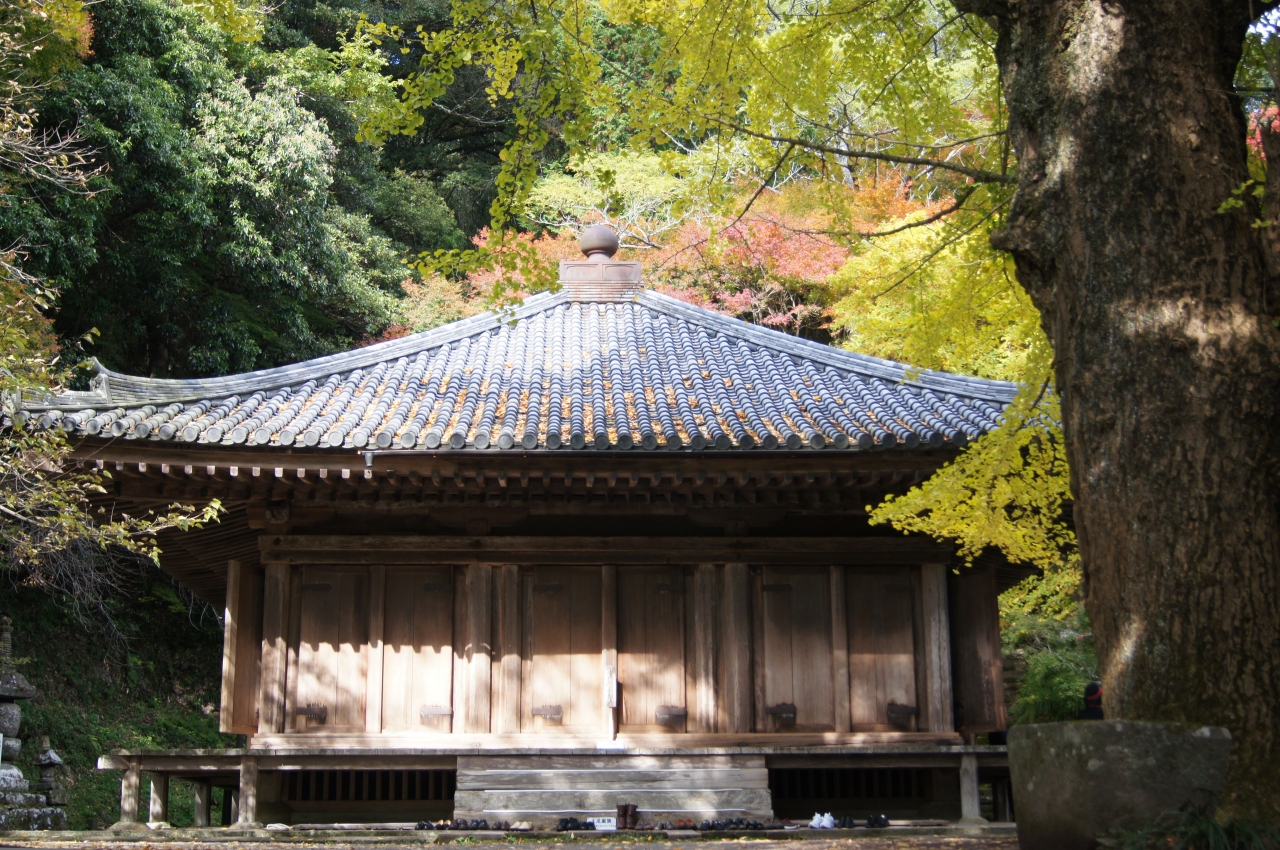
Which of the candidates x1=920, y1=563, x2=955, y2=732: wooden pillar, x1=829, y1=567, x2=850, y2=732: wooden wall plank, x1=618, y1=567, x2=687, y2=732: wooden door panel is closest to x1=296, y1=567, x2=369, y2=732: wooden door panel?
x1=618, y1=567, x2=687, y2=732: wooden door panel

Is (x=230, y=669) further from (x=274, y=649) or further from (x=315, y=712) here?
(x=315, y=712)

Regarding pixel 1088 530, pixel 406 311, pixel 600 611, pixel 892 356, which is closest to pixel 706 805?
pixel 600 611

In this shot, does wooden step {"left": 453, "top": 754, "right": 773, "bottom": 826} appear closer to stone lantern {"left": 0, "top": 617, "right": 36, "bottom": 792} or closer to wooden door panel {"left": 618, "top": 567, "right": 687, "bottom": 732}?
wooden door panel {"left": 618, "top": 567, "right": 687, "bottom": 732}

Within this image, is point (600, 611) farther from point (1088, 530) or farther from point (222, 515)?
point (1088, 530)

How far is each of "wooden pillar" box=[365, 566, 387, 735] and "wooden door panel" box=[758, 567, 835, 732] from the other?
3.52m

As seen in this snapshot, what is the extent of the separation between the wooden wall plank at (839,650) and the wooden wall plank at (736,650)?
79cm

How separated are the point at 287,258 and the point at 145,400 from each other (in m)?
11.0

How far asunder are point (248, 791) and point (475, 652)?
230 cm

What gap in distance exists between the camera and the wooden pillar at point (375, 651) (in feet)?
34.1

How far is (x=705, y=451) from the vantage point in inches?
367

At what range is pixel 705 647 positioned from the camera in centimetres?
1057

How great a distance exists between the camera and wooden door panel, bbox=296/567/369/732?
10414 mm

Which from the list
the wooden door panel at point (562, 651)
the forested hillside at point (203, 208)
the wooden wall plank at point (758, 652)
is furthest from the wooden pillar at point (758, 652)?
the forested hillside at point (203, 208)

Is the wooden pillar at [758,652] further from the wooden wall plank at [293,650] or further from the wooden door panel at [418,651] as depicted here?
the wooden wall plank at [293,650]
